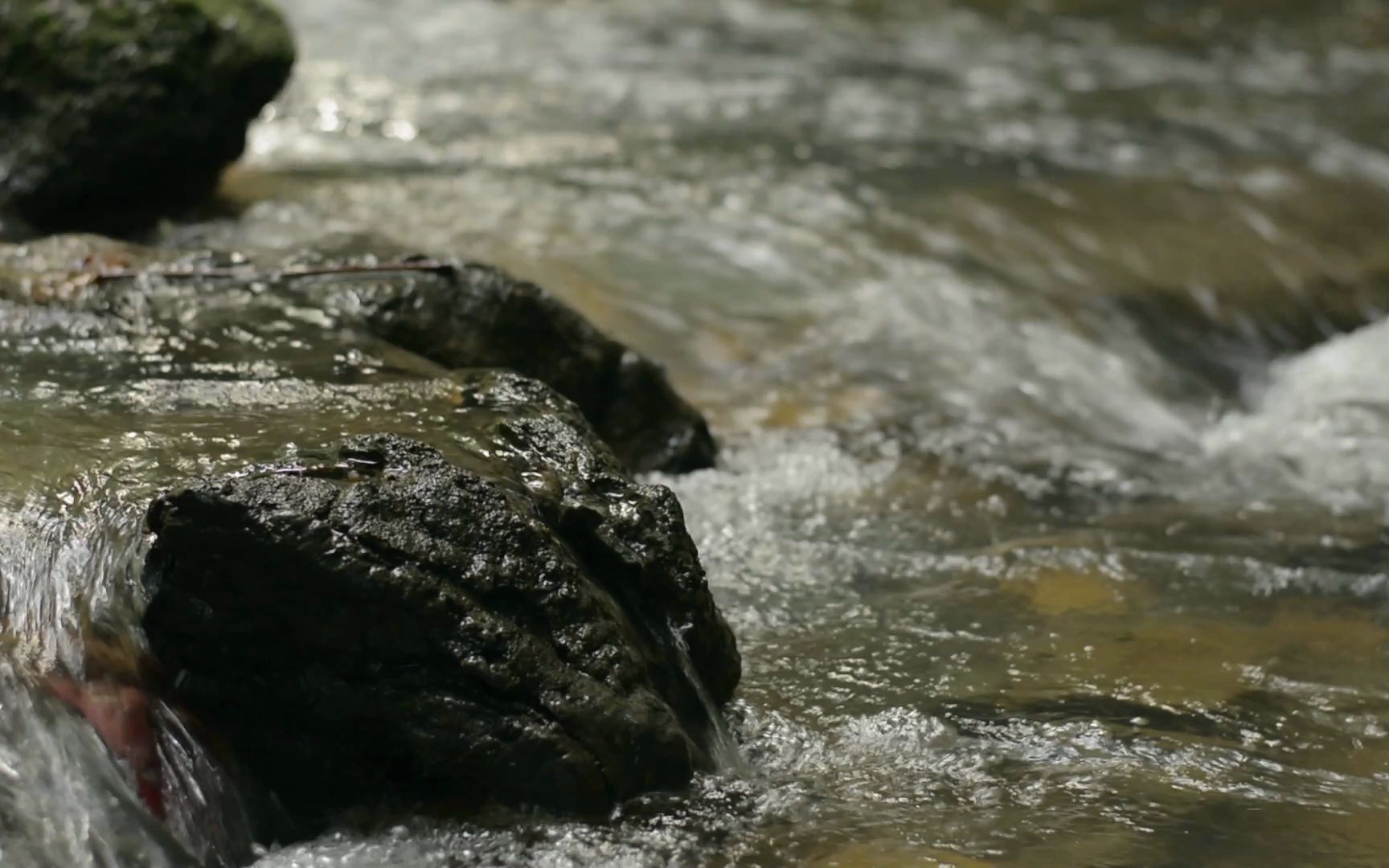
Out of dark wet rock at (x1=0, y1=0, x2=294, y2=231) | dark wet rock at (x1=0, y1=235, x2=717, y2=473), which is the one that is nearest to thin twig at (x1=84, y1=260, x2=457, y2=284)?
dark wet rock at (x1=0, y1=235, x2=717, y2=473)

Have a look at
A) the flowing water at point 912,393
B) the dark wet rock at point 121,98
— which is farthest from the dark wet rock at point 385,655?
the dark wet rock at point 121,98

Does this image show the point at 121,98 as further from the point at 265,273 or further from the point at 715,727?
→ the point at 715,727

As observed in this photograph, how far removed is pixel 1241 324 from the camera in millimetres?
7332

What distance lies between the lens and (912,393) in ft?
19.8

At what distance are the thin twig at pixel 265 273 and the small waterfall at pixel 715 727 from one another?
1.83 m

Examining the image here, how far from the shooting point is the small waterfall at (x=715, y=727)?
3295 mm

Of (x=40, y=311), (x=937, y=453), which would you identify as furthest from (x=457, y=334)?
(x=937, y=453)

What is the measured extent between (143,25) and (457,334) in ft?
9.73

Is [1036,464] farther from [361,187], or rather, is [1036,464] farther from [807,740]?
[361,187]

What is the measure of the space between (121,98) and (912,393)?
144 inches

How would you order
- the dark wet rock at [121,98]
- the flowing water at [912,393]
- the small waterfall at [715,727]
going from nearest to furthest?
1. the flowing water at [912,393]
2. the small waterfall at [715,727]
3. the dark wet rock at [121,98]

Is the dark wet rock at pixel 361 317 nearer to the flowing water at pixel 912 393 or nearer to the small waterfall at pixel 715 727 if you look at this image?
the flowing water at pixel 912 393

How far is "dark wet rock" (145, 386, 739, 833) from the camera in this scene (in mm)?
2973

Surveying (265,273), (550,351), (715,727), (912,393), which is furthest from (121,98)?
(715,727)
